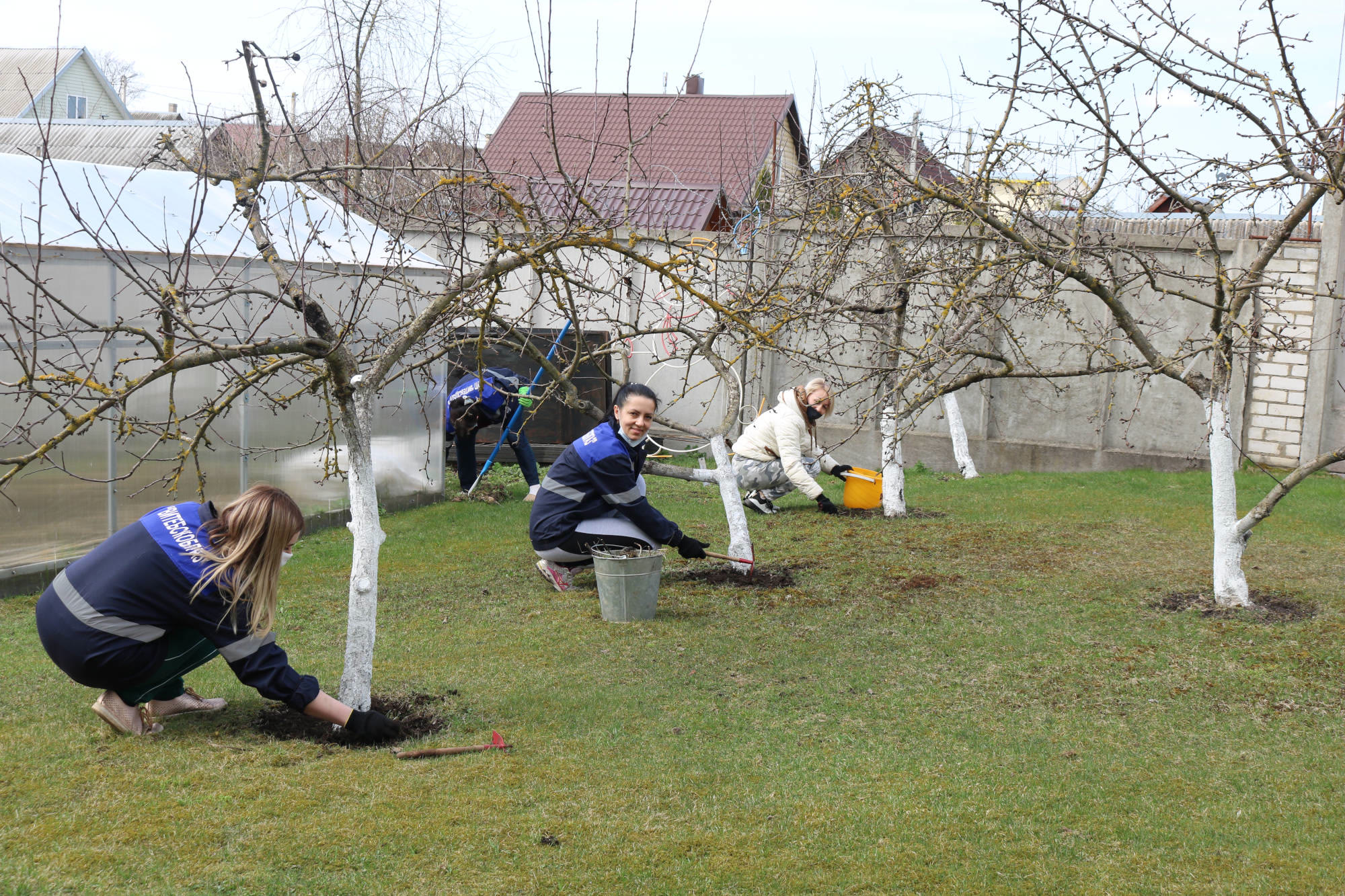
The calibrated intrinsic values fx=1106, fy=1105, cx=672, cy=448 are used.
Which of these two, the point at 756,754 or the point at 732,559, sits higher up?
the point at 732,559

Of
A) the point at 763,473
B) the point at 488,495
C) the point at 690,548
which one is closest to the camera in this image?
the point at 690,548

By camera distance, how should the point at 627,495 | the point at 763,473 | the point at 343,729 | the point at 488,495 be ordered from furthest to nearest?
the point at 488,495
the point at 763,473
the point at 627,495
the point at 343,729

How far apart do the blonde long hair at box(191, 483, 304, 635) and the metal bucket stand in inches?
95.8

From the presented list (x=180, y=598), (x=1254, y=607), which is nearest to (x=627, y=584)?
(x=180, y=598)

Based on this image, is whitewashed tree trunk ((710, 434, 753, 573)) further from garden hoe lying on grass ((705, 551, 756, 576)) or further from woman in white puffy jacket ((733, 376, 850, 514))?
woman in white puffy jacket ((733, 376, 850, 514))

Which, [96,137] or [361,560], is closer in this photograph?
[361,560]

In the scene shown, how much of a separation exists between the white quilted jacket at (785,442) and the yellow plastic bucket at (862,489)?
0.24 metres

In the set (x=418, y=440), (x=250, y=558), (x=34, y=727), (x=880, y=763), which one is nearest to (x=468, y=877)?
(x=250, y=558)

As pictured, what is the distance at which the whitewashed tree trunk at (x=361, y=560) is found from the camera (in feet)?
13.8

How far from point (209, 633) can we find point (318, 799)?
75 cm

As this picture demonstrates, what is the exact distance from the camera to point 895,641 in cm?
587

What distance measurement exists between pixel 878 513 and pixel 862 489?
26 cm

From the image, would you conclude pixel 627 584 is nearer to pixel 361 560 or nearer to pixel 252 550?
pixel 361 560

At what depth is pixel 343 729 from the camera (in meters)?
4.22
